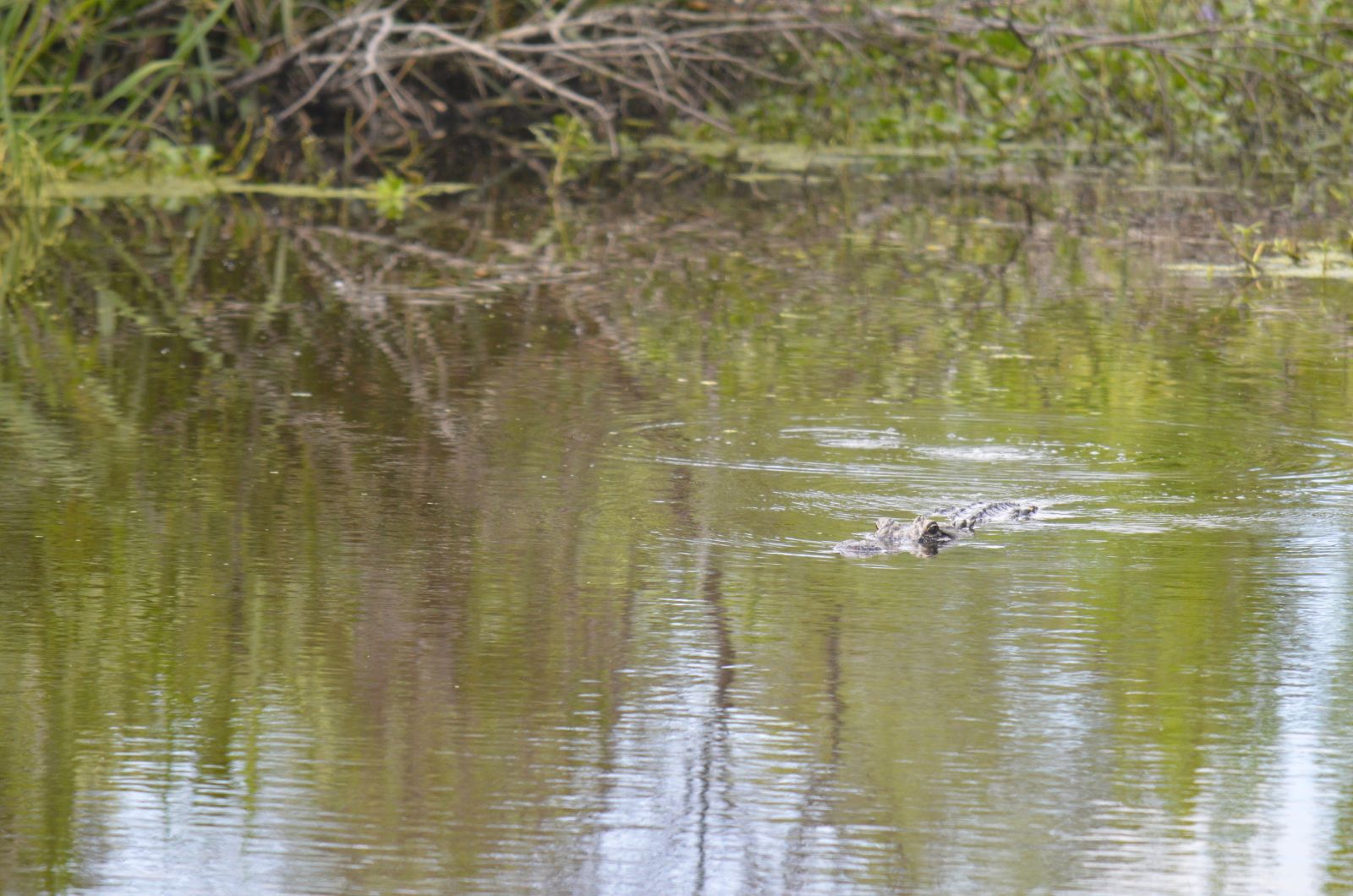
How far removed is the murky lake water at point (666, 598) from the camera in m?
3.89

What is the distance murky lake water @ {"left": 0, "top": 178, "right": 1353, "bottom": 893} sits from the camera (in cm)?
389

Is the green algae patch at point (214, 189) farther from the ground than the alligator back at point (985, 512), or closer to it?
farther from the ground

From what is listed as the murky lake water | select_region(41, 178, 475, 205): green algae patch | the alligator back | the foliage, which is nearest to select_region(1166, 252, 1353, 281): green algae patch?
the murky lake water

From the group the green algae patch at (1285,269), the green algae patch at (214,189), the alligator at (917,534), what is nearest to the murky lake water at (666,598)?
the alligator at (917,534)

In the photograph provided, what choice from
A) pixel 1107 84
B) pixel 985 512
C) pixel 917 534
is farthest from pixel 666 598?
pixel 1107 84

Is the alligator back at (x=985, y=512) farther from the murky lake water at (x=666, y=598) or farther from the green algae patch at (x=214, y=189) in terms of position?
the green algae patch at (x=214, y=189)

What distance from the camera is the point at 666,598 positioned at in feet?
17.6

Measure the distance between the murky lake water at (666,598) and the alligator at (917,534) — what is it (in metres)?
0.07

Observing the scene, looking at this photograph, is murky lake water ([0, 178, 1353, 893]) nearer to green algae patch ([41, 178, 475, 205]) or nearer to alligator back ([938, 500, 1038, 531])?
alligator back ([938, 500, 1038, 531])

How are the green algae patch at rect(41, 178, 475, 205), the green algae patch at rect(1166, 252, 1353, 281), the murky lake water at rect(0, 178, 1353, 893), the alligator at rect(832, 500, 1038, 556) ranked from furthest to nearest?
the green algae patch at rect(41, 178, 475, 205) < the green algae patch at rect(1166, 252, 1353, 281) < the alligator at rect(832, 500, 1038, 556) < the murky lake water at rect(0, 178, 1353, 893)

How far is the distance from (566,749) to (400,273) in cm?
699

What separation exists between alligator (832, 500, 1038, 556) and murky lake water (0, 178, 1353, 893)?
0.07 m

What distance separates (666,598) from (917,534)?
787 millimetres

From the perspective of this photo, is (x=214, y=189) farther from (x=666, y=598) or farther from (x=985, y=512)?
(x=666, y=598)
